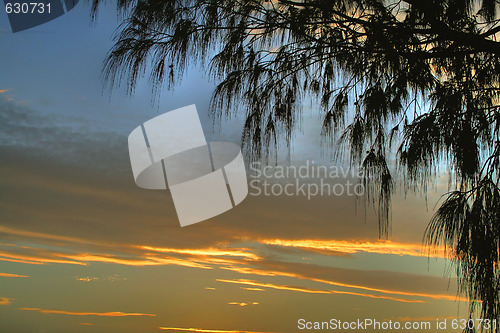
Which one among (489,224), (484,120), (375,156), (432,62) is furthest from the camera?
(432,62)

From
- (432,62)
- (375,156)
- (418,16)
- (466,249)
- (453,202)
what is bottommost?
(466,249)

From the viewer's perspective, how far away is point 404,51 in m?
2.29

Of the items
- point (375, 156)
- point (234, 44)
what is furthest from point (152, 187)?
point (375, 156)

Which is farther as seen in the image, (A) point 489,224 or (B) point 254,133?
(B) point 254,133

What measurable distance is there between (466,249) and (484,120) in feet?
2.22

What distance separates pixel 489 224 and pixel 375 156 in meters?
0.64

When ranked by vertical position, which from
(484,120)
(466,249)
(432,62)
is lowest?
(466,249)

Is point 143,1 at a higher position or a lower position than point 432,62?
higher

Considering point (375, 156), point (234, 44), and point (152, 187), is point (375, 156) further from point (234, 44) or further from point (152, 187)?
point (152, 187)

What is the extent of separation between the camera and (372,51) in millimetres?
2291

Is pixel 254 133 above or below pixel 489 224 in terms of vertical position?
above

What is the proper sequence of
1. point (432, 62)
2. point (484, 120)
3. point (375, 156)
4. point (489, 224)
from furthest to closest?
point (432, 62) < point (375, 156) < point (484, 120) < point (489, 224)

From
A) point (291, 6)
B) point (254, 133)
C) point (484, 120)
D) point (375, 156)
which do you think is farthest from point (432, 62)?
point (254, 133)

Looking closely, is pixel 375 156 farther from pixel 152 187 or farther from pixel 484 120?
pixel 152 187
